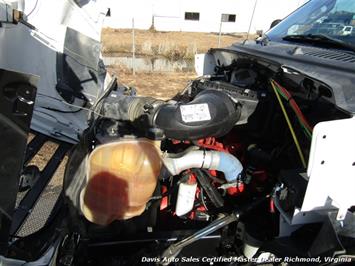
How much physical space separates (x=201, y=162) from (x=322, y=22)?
156 centimetres

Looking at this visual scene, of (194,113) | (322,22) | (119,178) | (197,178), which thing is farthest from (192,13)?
(119,178)

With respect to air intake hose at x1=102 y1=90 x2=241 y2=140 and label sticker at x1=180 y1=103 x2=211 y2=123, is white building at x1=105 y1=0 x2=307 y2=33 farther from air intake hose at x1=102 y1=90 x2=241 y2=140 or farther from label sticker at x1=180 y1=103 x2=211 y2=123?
label sticker at x1=180 y1=103 x2=211 y2=123

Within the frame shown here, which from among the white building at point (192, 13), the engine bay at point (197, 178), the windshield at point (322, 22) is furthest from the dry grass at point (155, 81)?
the white building at point (192, 13)

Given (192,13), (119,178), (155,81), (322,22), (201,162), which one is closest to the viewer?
(119,178)

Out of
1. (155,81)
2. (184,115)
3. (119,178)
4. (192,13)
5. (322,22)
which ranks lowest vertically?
(155,81)

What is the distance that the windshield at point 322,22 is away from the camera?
2369 mm

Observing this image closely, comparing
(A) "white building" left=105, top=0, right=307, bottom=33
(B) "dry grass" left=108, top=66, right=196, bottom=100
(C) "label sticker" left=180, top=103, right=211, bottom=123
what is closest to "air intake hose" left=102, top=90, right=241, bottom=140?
(C) "label sticker" left=180, top=103, right=211, bottom=123

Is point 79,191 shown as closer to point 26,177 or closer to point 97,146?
point 97,146

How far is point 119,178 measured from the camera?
70.2 inches

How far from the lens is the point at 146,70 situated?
1173 centimetres

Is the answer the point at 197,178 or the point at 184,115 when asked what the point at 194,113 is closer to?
the point at 184,115

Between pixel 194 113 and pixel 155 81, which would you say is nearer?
pixel 194 113

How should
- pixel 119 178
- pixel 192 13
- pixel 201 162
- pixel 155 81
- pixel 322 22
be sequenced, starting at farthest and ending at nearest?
pixel 192 13 < pixel 155 81 < pixel 322 22 < pixel 201 162 < pixel 119 178

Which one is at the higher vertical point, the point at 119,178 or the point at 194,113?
the point at 194,113
